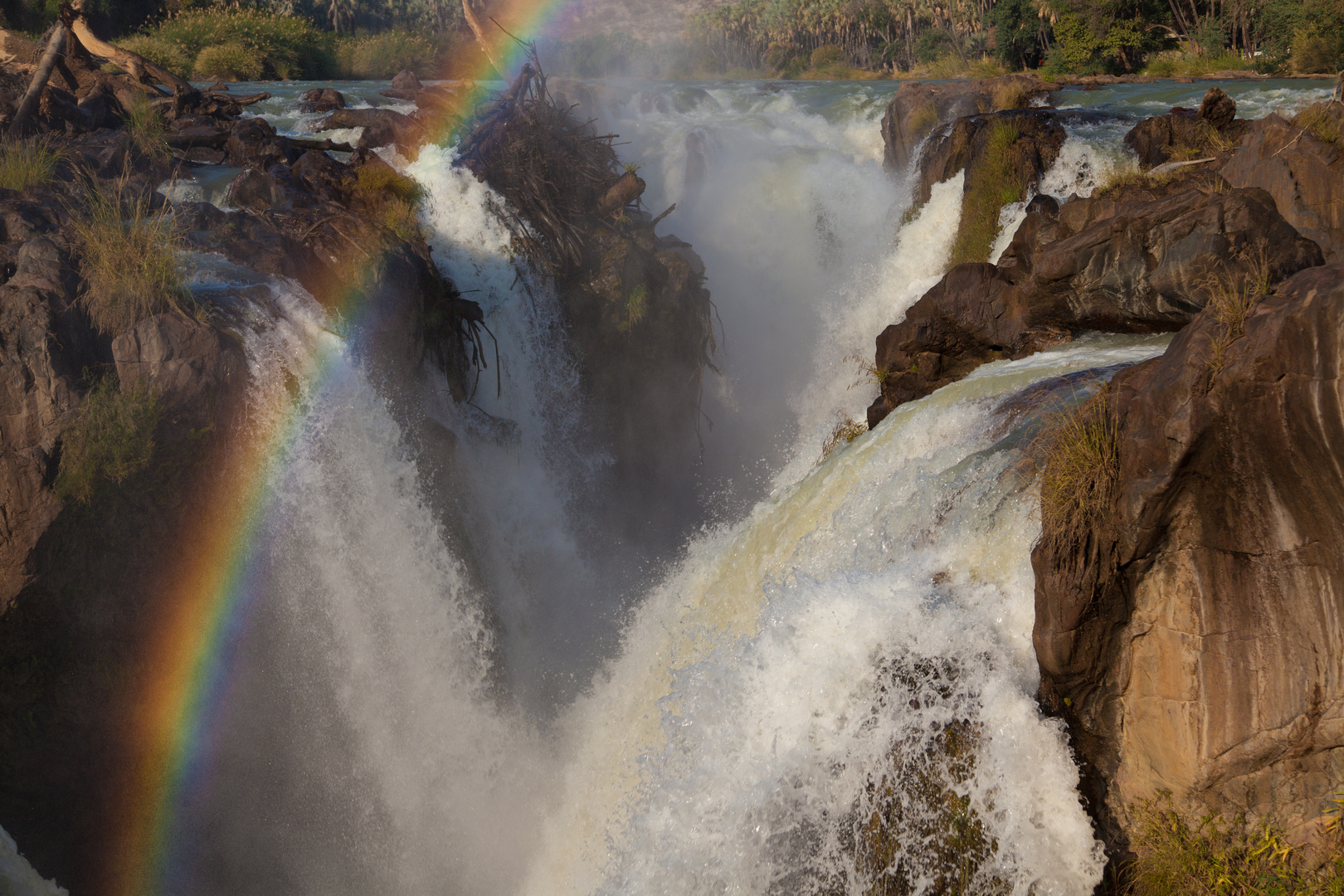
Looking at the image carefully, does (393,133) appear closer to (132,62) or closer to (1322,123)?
(132,62)

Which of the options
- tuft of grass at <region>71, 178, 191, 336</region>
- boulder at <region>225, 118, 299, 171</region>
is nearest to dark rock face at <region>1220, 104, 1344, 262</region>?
tuft of grass at <region>71, 178, 191, 336</region>

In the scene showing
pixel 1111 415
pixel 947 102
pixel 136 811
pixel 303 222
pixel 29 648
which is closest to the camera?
pixel 1111 415

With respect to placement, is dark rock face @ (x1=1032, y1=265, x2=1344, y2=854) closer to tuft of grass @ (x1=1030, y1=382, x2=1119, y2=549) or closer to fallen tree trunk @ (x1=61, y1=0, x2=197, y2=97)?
tuft of grass @ (x1=1030, y1=382, x2=1119, y2=549)

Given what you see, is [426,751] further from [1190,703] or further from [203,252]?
[1190,703]

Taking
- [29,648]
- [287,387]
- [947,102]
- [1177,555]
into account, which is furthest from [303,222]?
[947,102]

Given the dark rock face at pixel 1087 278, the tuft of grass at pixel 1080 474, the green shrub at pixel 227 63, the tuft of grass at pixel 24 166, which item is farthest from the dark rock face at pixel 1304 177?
the green shrub at pixel 227 63

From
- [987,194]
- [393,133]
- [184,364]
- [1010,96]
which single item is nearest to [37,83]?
[393,133]

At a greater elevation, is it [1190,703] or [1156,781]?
[1190,703]
